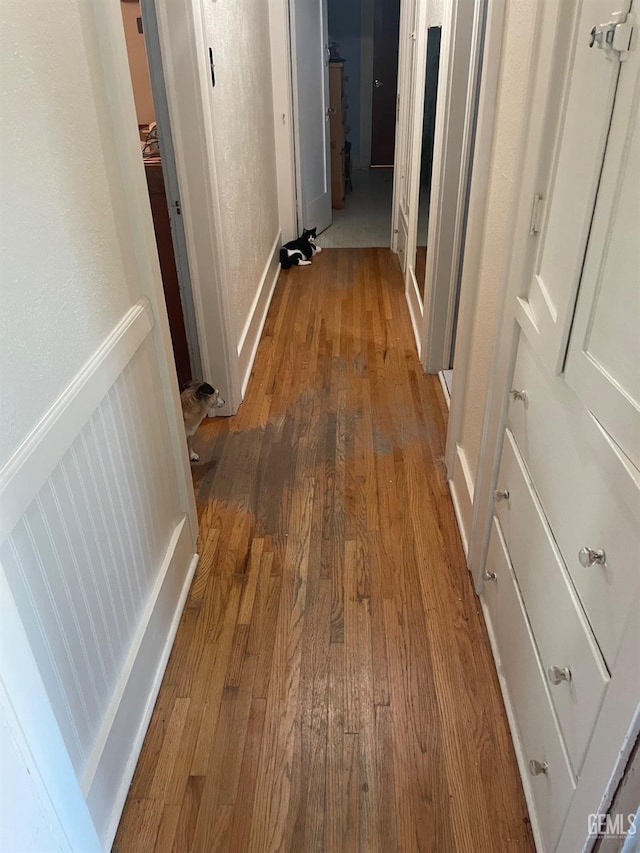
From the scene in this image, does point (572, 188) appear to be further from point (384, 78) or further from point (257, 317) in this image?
point (384, 78)

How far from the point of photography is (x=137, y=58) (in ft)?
10.9

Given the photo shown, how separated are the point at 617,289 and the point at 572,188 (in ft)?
0.96

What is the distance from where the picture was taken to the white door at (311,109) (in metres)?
4.41

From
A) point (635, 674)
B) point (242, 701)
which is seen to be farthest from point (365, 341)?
point (635, 674)

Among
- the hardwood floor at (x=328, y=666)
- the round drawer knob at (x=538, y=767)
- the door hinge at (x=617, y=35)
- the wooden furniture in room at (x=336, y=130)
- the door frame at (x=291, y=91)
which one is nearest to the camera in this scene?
the door hinge at (x=617, y=35)

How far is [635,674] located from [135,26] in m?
3.83

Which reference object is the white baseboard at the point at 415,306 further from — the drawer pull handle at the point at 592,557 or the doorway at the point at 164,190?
the drawer pull handle at the point at 592,557

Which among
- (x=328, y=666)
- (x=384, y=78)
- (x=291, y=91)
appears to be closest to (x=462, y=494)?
(x=328, y=666)

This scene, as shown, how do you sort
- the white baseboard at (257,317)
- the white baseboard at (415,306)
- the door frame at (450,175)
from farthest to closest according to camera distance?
the white baseboard at (415,306)
the white baseboard at (257,317)
the door frame at (450,175)

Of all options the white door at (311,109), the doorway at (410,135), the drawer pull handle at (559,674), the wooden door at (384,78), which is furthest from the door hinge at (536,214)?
the wooden door at (384,78)

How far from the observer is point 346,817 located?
4.38 feet

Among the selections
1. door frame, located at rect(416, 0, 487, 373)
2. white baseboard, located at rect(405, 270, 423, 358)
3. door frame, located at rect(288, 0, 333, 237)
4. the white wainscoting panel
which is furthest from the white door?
the white wainscoting panel

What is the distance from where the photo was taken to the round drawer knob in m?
1.22

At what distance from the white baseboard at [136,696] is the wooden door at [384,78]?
7031 millimetres
